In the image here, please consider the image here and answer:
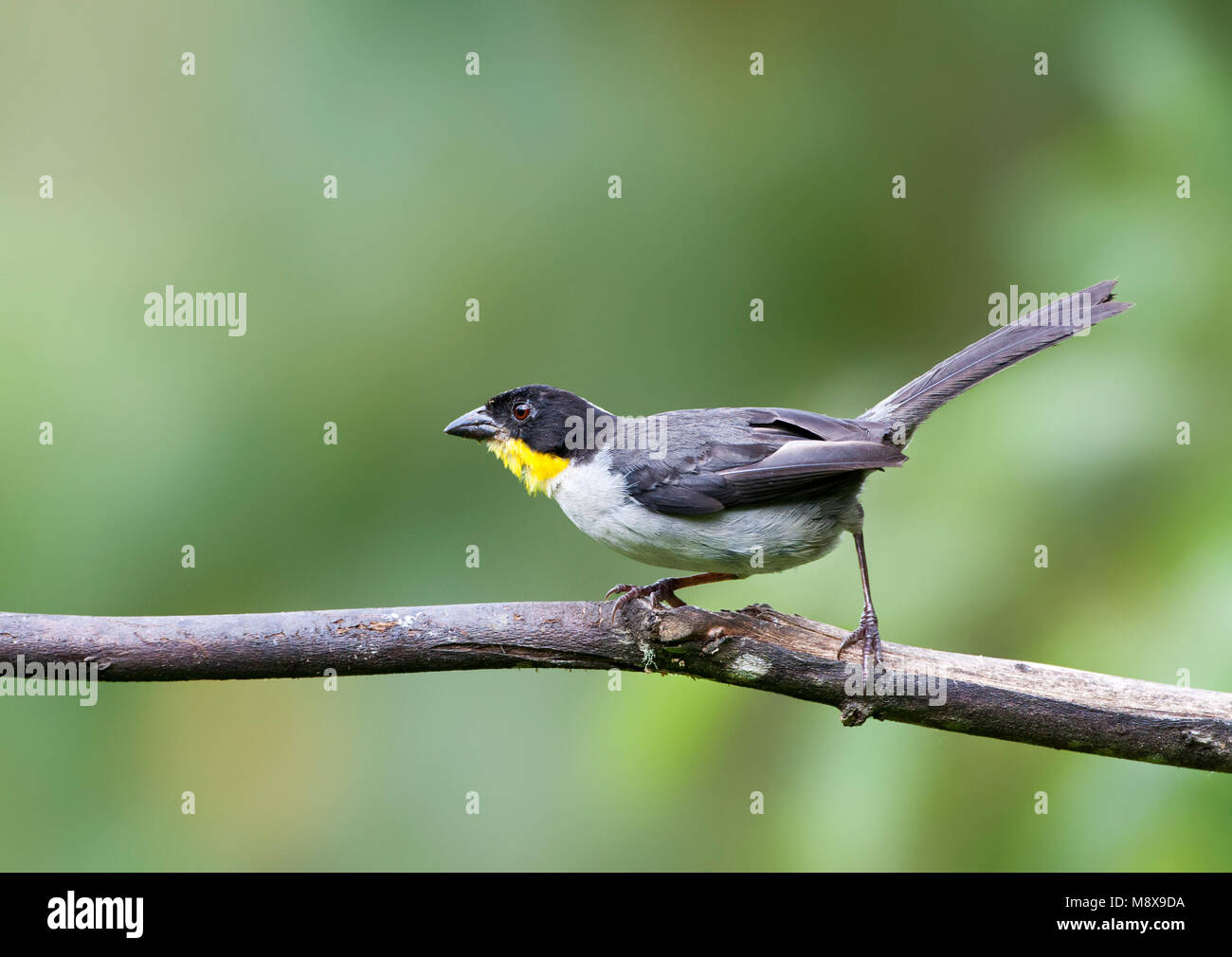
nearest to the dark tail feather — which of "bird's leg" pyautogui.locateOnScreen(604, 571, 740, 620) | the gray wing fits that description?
the gray wing

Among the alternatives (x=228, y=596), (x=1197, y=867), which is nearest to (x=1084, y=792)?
(x=1197, y=867)

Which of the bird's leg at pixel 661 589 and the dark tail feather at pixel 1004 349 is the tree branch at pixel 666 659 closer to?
the bird's leg at pixel 661 589

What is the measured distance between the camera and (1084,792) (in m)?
4.24

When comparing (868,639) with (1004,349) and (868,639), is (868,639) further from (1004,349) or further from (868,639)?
(1004,349)

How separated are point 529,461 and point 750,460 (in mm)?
710

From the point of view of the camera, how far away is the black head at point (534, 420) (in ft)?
11.7

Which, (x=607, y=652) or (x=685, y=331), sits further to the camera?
(x=685, y=331)

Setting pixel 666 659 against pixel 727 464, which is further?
pixel 727 464

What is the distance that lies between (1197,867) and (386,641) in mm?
2845

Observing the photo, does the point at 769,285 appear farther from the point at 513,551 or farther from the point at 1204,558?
the point at 1204,558

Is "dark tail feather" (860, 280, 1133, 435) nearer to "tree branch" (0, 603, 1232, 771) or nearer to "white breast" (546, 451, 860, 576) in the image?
"white breast" (546, 451, 860, 576)

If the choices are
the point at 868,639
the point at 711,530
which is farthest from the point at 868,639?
the point at 711,530

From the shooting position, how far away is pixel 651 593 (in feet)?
10.3

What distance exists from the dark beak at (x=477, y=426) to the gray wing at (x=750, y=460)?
46cm
